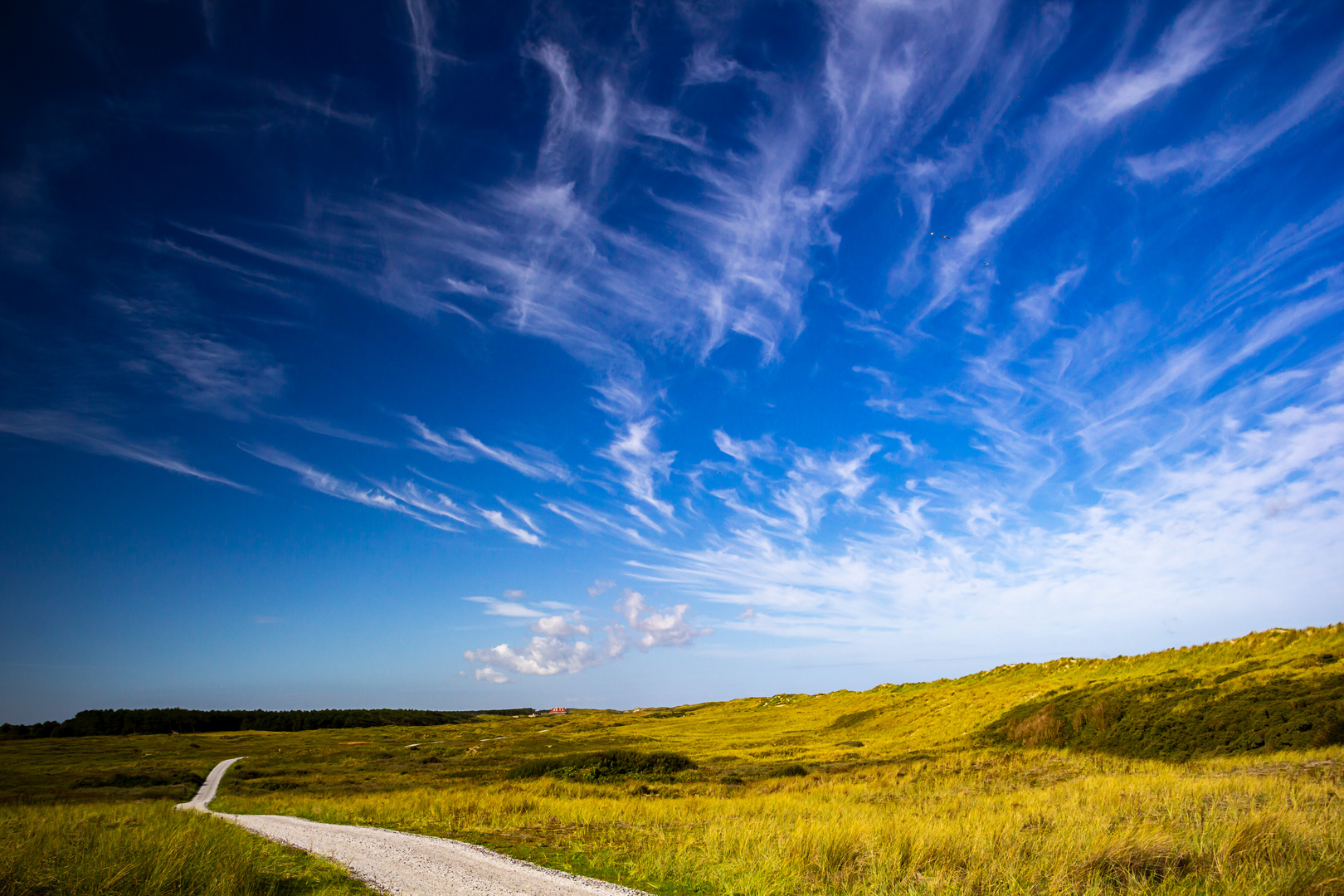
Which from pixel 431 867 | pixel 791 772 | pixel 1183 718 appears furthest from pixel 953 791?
pixel 431 867

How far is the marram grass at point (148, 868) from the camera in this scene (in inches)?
308

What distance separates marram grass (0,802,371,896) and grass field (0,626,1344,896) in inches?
182

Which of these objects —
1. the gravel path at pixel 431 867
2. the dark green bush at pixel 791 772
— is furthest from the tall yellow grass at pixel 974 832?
the dark green bush at pixel 791 772

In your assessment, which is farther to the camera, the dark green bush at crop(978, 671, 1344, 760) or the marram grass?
the dark green bush at crop(978, 671, 1344, 760)

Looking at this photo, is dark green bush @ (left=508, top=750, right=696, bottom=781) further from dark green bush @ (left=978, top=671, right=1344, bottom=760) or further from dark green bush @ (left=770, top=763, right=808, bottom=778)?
dark green bush @ (left=978, top=671, right=1344, bottom=760)

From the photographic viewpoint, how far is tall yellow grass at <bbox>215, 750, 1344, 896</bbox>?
8.87 meters

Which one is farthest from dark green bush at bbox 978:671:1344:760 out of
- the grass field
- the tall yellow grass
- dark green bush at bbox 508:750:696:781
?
dark green bush at bbox 508:750:696:781

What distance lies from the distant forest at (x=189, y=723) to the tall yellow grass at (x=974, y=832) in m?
145

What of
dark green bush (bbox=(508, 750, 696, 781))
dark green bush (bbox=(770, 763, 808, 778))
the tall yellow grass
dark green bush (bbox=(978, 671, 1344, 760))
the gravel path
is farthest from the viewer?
dark green bush (bbox=(508, 750, 696, 781))

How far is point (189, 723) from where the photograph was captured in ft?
440

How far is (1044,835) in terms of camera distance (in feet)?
36.1

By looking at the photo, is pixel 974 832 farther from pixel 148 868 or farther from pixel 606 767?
pixel 606 767

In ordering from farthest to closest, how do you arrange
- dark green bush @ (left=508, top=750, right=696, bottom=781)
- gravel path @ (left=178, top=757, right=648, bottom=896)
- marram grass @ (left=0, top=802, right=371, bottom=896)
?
dark green bush @ (left=508, top=750, right=696, bottom=781) < gravel path @ (left=178, top=757, right=648, bottom=896) < marram grass @ (left=0, top=802, right=371, bottom=896)

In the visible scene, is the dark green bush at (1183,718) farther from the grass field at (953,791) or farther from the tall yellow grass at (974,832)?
the tall yellow grass at (974,832)
